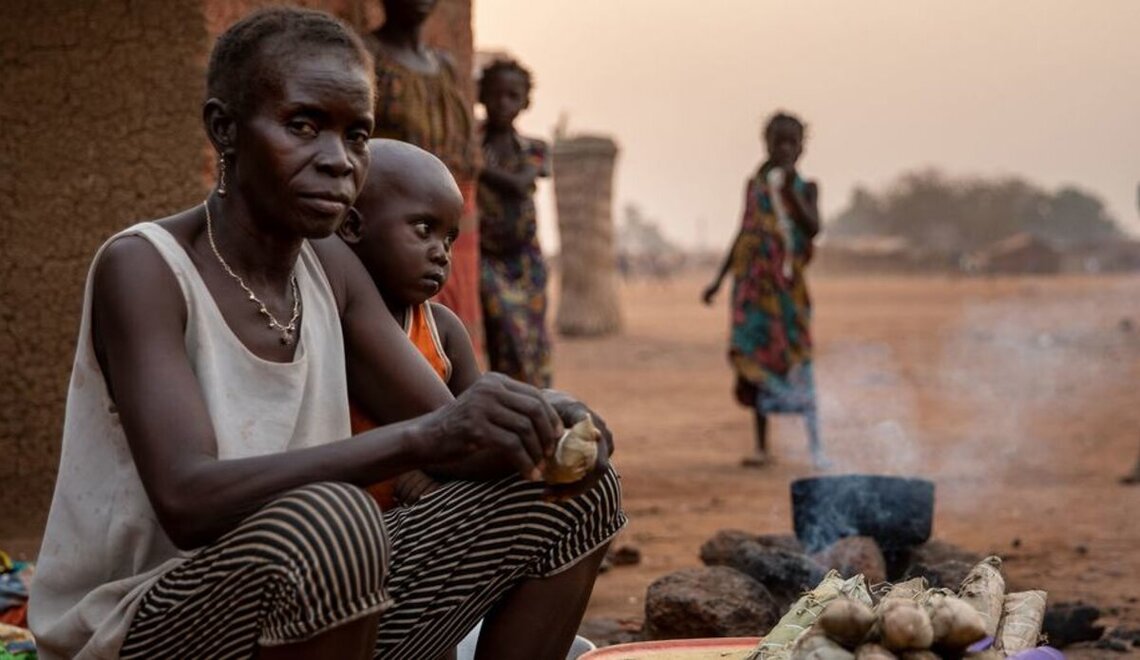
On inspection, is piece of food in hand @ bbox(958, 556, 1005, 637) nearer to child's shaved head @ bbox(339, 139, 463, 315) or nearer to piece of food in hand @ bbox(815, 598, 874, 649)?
piece of food in hand @ bbox(815, 598, 874, 649)

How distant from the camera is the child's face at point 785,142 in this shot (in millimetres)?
7699

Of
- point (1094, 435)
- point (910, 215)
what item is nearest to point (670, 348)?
point (1094, 435)

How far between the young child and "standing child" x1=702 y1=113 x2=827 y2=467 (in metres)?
5.10

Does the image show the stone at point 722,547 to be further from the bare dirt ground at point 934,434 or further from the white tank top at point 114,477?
the white tank top at point 114,477

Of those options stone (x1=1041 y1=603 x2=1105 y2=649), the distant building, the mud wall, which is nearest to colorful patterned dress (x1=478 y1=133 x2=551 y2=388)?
the mud wall

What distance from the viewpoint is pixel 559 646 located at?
258 centimetres

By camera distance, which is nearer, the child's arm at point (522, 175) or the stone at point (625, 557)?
the stone at point (625, 557)

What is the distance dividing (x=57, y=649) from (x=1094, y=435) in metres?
8.13

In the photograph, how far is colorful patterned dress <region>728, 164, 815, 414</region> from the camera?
26.0ft

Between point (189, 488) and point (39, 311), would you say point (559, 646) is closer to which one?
point (189, 488)

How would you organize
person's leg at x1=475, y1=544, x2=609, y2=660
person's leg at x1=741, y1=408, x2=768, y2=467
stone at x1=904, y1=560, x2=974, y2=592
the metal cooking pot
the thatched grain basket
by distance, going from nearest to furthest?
1. person's leg at x1=475, y1=544, x2=609, y2=660
2. stone at x1=904, y1=560, x2=974, y2=592
3. the metal cooking pot
4. person's leg at x1=741, y1=408, x2=768, y2=467
5. the thatched grain basket

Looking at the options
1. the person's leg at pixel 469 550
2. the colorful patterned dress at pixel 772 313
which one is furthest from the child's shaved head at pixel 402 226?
the colorful patterned dress at pixel 772 313

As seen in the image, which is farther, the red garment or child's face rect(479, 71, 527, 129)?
child's face rect(479, 71, 527, 129)

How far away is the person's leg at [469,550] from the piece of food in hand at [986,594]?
2.56 feet
